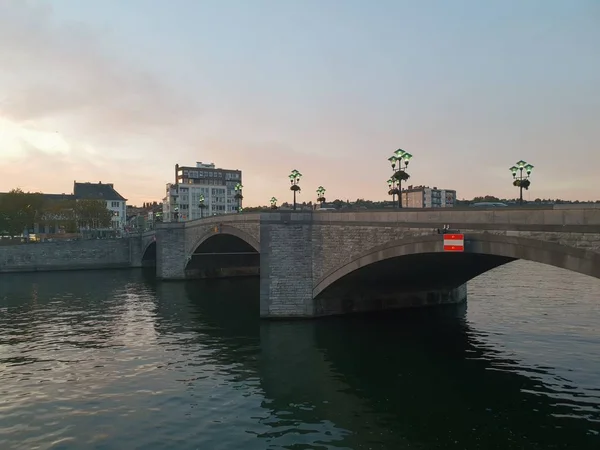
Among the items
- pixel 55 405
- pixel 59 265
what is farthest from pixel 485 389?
pixel 59 265

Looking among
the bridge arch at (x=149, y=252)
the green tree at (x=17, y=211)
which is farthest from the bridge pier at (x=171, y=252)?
the green tree at (x=17, y=211)

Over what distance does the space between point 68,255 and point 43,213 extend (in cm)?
2956

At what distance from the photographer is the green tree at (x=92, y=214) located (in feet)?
348

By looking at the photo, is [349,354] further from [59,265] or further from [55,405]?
[59,265]

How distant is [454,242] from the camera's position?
914 inches

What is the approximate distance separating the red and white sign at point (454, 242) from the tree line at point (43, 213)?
9581cm

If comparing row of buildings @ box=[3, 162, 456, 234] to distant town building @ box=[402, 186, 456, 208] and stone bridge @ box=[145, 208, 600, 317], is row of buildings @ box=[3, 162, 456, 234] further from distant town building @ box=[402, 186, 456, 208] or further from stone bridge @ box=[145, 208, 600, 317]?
stone bridge @ box=[145, 208, 600, 317]

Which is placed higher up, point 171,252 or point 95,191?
point 95,191

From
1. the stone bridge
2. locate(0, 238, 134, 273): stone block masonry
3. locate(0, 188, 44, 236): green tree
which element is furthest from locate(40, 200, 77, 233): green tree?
the stone bridge

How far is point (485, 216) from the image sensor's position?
22031 mm

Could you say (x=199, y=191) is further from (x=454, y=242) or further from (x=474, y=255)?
(x=454, y=242)

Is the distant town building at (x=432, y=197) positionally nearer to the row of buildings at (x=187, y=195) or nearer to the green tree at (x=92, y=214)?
the row of buildings at (x=187, y=195)

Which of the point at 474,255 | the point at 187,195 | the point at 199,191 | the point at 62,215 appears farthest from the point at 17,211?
the point at 474,255

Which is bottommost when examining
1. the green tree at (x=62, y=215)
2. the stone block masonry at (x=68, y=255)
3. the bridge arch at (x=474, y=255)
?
the stone block masonry at (x=68, y=255)
